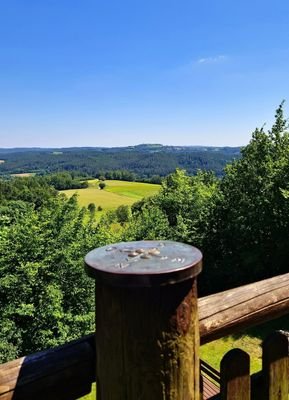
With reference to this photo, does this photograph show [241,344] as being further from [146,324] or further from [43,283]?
[146,324]

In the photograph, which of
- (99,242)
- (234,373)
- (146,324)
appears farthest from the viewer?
(99,242)

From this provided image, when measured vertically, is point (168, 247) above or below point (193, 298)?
above

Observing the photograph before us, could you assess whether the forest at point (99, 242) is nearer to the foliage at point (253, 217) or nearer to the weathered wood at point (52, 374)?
the foliage at point (253, 217)

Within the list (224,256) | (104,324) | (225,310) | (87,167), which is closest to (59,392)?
(104,324)

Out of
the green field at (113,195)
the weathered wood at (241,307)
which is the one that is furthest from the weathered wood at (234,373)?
the green field at (113,195)

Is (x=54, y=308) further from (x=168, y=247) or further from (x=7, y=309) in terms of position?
(x=168, y=247)

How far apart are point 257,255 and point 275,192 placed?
3261mm

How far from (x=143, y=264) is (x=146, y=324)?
140mm

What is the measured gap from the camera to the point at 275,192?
17281 millimetres

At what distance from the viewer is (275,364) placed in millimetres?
1179

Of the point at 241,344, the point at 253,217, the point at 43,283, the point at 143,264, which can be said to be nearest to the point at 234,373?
the point at 143,264

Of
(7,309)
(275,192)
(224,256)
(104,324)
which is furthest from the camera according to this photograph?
(224,256)

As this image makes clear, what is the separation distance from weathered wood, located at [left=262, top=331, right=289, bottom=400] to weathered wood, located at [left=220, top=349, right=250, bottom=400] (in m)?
0.13

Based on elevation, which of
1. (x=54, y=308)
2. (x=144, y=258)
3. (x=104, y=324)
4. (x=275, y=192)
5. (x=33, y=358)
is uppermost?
(x=144, y=258)
